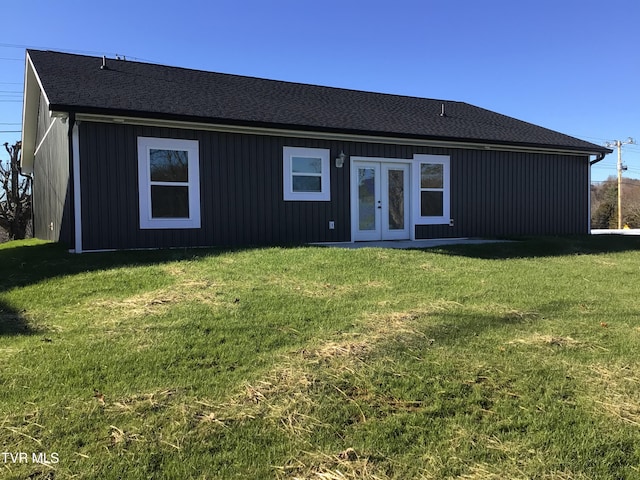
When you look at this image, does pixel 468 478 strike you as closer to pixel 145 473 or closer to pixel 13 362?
pixel 145 473

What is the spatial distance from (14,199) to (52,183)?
9.74 meters

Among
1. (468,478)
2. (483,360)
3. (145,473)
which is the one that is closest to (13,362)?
(145,473)

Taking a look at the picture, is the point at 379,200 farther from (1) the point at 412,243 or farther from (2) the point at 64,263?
(2) the point at 64,263

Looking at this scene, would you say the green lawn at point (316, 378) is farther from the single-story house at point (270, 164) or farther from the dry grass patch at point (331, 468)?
the single-story house at point (270, 164)

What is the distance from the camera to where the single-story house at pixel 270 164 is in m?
8.82

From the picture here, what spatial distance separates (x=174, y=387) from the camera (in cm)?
311

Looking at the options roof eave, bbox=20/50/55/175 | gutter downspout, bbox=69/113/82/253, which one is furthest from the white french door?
roof eave, bbox=20/50/55/175

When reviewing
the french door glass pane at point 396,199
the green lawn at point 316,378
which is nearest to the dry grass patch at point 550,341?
the green lawn at point 316,378

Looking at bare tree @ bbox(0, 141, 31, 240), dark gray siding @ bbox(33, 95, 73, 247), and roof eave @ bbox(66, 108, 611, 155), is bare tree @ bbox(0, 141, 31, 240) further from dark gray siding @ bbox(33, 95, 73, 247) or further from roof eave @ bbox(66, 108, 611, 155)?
roof eave @ bbox(66, 108, 611, 155)

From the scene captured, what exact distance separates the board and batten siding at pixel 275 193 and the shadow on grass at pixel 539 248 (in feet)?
5.01

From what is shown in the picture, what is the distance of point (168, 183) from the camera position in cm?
931

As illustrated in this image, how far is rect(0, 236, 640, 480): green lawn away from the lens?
2.38 meters

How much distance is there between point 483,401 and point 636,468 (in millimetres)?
828

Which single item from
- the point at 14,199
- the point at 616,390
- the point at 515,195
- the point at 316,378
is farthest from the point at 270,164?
the point at 14,199
